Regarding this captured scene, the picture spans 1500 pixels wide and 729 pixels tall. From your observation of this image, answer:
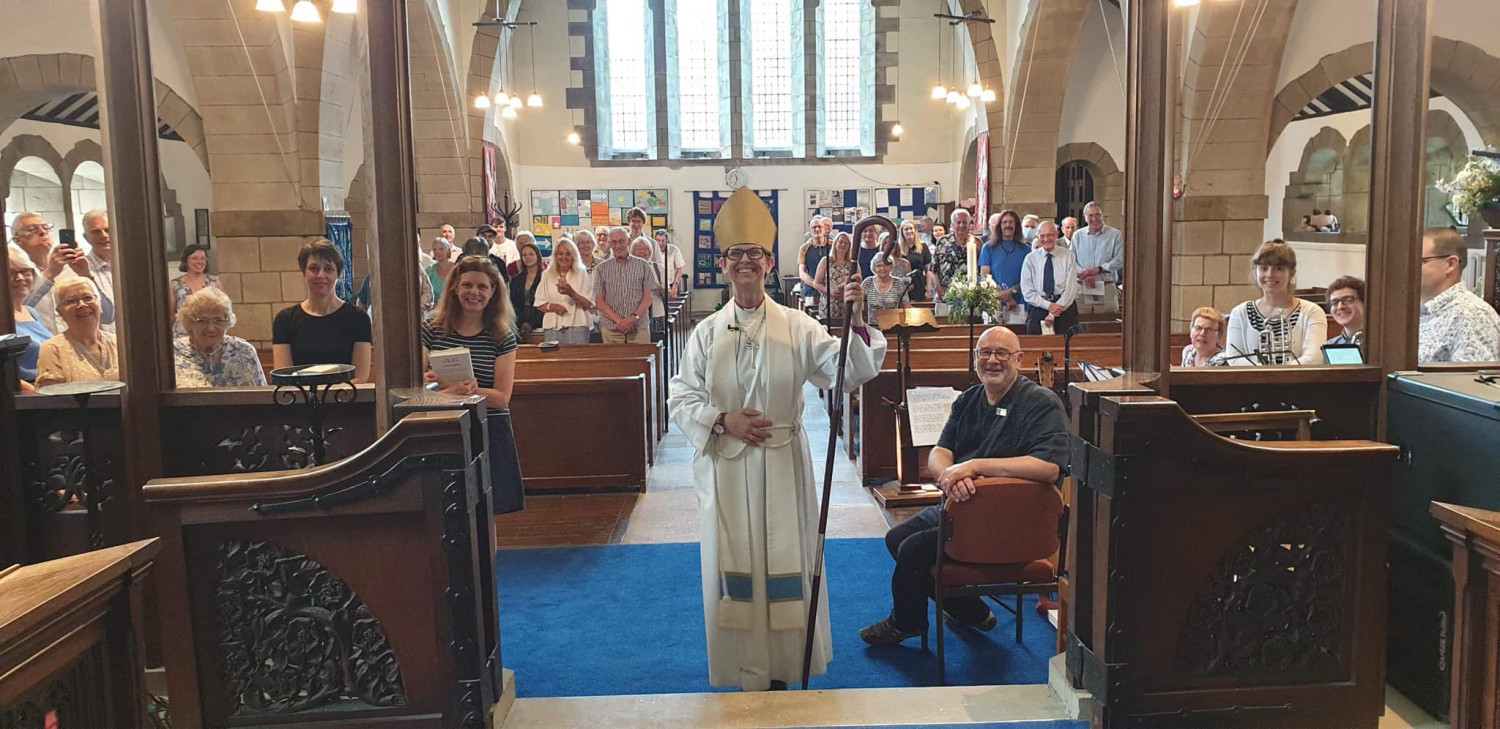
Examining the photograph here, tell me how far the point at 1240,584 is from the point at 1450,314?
1.80 m

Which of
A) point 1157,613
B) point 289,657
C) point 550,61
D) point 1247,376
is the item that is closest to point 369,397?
point 289,657

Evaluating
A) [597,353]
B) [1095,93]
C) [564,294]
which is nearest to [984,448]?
[597,353]

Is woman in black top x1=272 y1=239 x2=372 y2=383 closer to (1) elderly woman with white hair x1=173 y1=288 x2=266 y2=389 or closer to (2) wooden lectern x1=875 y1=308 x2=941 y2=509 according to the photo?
(1) elderly woman with white hair x1=173 y1=288 x2=266 y2=389

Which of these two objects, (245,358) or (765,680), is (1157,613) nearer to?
(765,680)

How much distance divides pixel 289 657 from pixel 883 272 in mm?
5803

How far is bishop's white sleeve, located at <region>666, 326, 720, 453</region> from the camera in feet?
10.8

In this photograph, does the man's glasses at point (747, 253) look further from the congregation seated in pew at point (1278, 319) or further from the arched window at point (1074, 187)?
the arched window at point (1074, 187)

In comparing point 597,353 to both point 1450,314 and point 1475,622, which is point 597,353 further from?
point 1475,622

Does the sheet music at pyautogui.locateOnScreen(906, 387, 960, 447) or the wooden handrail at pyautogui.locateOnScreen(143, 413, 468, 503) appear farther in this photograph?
the sheet music at pyautogui.locateOnScreen(906, 387, 960, 447)

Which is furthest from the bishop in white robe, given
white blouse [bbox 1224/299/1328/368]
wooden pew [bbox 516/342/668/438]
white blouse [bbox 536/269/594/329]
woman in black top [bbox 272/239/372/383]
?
white blouse [bbox 536/269/594/329]

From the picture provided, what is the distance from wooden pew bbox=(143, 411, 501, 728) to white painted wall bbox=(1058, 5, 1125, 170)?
41.1 feet

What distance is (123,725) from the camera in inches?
75.5

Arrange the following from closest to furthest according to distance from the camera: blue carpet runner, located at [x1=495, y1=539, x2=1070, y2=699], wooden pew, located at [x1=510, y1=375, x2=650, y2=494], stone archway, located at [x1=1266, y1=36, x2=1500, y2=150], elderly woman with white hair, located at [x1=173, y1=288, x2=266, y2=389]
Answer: blue carpet runner, located at [x1=495, y1=539, x2=1070, y2=699], elderly woman with white hair, located at [x1=173, y1=288, x2=266, y2=389], wooden pew, located at [x1=510, y1=375, x2=650, y2=494], stone archway, located at [x1=1266, y1=36, x2=1500, y2=150]

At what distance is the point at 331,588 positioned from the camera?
103 inches
